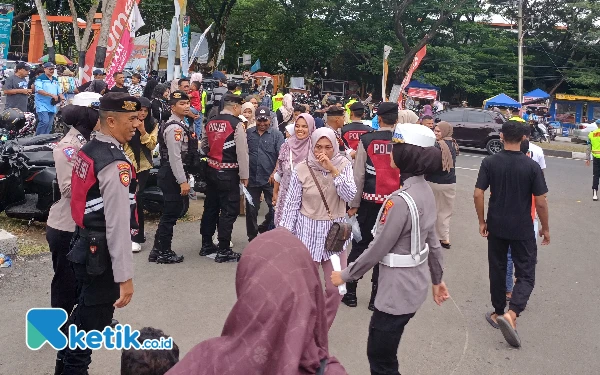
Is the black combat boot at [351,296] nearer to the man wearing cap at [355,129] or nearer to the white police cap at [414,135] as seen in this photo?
the man wearing cap at [355,129]

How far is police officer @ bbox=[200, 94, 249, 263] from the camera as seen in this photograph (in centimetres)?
668

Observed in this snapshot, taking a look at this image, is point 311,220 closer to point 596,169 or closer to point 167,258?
point 167,258

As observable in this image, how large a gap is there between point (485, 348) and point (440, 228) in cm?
324

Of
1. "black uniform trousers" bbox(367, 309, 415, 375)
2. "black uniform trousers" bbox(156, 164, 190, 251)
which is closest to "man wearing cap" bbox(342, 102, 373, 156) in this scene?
"black uniform trousers" bbox(156, 164, 190, 251)

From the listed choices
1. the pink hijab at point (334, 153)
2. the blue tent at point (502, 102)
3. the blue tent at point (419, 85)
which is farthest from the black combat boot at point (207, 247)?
the blue tent at point (419, 85)

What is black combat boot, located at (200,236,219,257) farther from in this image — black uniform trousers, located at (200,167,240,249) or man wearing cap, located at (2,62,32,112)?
man wearing cap, located at (2,62,32,112)

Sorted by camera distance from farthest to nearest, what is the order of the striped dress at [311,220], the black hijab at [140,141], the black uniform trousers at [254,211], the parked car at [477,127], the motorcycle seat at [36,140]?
the parked car at [477,127] < the motorcycle seat at [36,140] < the black uniform trousers at [254,211] < the black hijab at [140,141] < the striped dress at [311,220]

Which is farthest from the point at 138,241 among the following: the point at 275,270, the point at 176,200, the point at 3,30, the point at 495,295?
the point at 3,30

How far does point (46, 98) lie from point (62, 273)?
349 inches

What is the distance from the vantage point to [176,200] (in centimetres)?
666

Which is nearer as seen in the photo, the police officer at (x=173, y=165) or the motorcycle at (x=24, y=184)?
the police officer at (x=173, y=165)

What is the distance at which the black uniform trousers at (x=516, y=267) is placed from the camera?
511 cm

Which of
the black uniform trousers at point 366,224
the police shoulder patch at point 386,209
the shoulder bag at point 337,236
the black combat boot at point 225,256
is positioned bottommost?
the black combat boot at point 225,256

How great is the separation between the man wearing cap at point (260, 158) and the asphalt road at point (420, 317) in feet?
1.75
